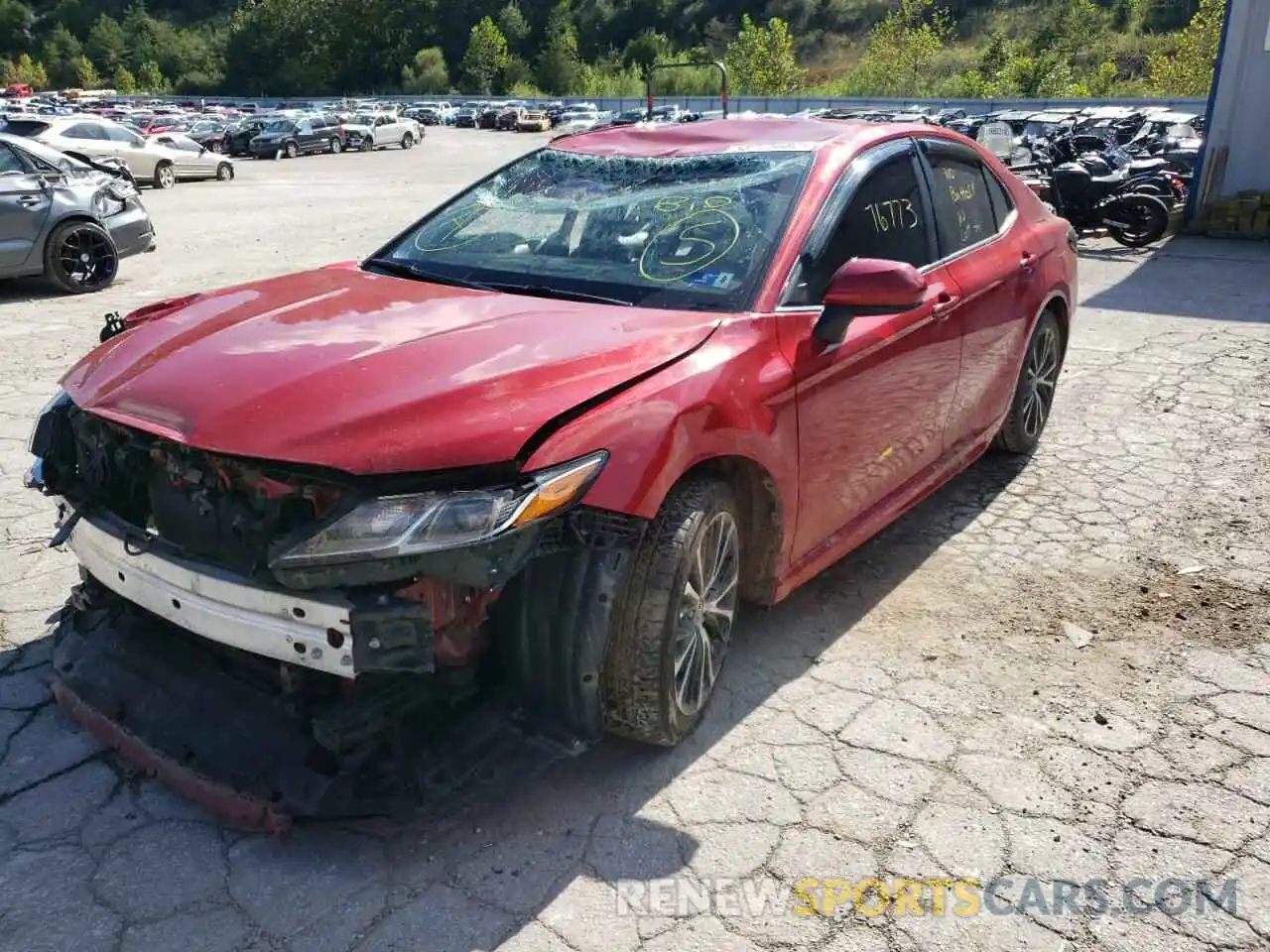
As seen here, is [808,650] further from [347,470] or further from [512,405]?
[347,470]

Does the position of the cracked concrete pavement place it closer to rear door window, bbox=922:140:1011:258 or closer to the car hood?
the car hood

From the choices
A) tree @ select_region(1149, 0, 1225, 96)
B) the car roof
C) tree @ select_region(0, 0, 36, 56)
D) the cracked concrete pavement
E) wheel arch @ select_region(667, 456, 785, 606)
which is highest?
tree @ select_region(0, 0, 36, 56)

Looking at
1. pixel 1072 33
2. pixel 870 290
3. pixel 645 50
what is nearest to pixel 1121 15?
pixel 1072 33

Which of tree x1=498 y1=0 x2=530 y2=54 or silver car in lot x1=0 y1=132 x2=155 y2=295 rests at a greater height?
tree x1=498 y1=0 x2=530 y2=54

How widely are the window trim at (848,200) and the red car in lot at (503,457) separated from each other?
0.01 metres

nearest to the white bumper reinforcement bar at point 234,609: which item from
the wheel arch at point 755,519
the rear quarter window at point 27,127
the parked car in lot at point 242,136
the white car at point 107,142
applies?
the wheel arch at point 755,519

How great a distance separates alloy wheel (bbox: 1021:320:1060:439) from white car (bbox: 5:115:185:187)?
18.4 m

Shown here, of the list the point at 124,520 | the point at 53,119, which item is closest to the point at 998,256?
the point at 124,520

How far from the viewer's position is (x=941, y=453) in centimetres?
409

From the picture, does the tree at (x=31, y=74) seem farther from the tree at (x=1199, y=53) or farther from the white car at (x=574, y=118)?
the tree at (x=1199, y=53)

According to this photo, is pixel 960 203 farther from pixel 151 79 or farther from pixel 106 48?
pixel 106 48

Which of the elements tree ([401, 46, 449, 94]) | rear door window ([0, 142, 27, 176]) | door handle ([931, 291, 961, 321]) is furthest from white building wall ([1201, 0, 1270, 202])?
tree ([401, 46, 449, 94])

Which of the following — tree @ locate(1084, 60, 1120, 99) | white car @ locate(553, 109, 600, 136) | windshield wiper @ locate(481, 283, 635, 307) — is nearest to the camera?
windshield wiper @ locate(481, 283, 635, 307)

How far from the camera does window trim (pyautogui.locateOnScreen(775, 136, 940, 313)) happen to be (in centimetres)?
314
